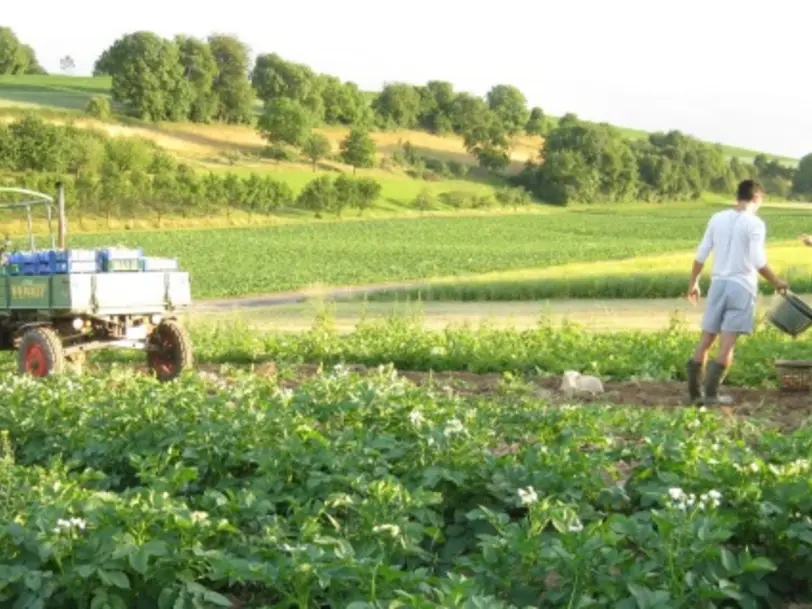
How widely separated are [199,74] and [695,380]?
9149cm

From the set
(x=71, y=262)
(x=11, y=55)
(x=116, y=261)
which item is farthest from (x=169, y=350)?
(x=11, y=55)

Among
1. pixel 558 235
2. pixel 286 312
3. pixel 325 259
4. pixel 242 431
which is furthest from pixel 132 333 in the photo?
pixel 558 235

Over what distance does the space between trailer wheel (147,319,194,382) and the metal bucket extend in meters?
6.49

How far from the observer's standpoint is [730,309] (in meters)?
10.4

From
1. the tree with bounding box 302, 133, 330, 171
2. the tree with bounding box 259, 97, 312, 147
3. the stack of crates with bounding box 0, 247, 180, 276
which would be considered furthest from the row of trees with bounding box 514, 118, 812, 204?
the stack of crates with bounding box 0, 247, 180, 276

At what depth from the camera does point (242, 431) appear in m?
6.68

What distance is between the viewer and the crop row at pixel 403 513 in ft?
14.1

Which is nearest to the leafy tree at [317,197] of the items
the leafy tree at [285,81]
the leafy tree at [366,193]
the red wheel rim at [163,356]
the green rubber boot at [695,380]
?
the leafy tree at [366,193]

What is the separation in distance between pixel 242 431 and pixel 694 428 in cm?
272

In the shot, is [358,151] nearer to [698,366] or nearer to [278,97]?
[278,97]

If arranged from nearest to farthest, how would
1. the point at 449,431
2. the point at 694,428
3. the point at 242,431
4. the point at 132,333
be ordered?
the point at 449,431 → the point at 242,431 → the point at 694,428 → the point at 132,333

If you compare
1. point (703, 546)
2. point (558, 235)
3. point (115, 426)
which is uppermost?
point (703, 546)

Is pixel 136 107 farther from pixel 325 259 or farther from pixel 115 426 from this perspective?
pixel 115 426

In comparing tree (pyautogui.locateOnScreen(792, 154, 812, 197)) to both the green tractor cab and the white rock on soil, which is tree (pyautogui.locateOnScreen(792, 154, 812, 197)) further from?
the white rock on soil
